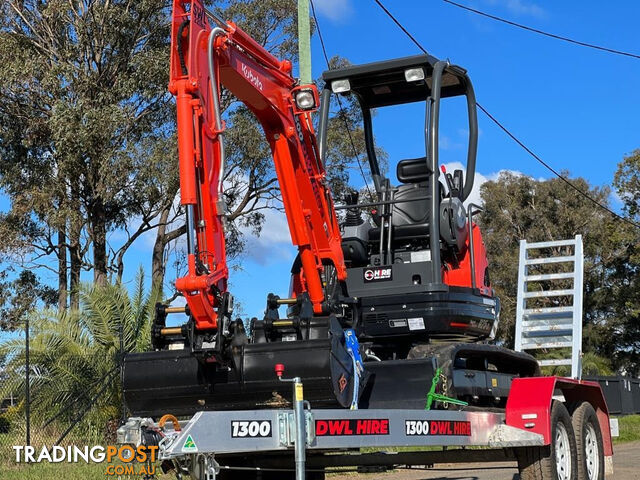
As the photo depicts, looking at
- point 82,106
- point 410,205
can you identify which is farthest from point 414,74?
point 82,106

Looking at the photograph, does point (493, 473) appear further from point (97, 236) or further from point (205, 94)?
point (97, 236)

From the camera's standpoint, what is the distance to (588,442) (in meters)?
10.5

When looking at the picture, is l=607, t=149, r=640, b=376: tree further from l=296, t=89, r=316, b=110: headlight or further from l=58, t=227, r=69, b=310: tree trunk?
l=296, t=89, r=316, b=110: headlight

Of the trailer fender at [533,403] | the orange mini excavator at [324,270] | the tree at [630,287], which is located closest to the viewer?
the orange mini excavator at [324,270]

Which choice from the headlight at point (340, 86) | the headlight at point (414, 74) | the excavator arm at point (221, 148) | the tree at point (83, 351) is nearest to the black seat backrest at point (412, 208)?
the excavator arm at point (221, 148)

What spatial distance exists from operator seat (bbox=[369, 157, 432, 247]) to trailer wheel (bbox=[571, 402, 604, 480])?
253cm

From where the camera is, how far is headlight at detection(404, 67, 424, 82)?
10.7 meters

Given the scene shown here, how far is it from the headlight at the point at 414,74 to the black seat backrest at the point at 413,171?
925 millimetres

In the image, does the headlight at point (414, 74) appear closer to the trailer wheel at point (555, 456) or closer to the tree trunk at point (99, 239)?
the trailer wheel at point (555, 456)

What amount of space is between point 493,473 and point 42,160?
16.4 metres

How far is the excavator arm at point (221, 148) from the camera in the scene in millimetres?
7594

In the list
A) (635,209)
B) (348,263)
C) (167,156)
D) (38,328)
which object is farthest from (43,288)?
(635,209)

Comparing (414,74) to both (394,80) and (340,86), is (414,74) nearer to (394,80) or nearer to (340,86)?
(394,80)

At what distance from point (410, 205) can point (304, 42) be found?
Answer: 5.44m
